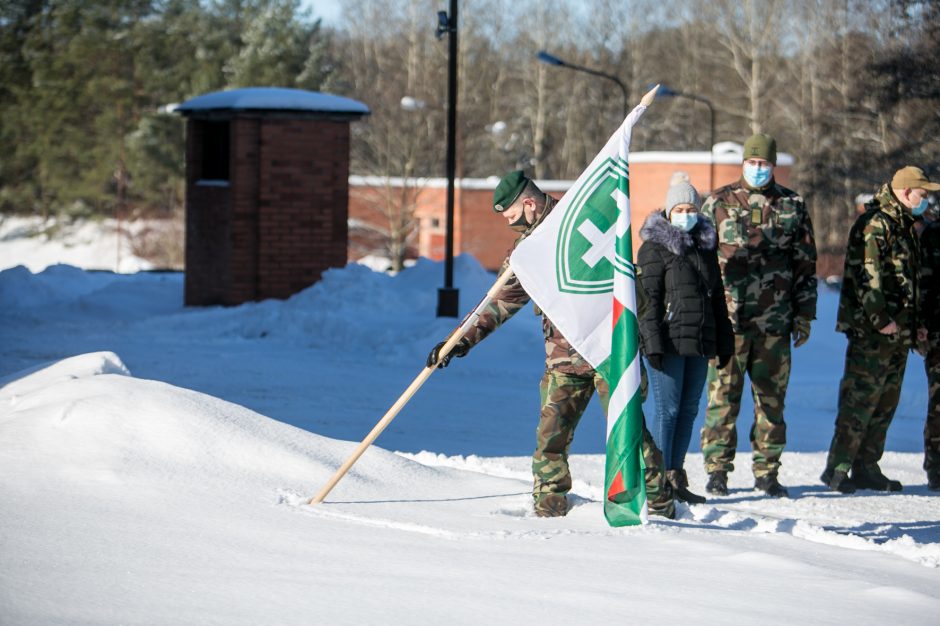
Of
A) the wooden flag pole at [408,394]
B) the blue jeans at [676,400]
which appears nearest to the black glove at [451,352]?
the wooden flag pole at [408,394]

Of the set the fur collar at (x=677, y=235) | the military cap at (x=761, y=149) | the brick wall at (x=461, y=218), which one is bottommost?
the brick wall at (x=461, y=218)

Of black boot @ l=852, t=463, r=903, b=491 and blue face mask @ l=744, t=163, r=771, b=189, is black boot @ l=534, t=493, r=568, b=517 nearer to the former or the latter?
→ blue face mask @ l=744, t=163, r=771, b=189

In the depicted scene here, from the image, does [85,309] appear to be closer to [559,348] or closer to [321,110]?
[321,110]

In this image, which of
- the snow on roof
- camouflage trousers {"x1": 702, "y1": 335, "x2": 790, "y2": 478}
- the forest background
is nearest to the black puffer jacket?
camouflage trousers {"x1": 702, "y1": 335, "x2": 790, "y2": 478}

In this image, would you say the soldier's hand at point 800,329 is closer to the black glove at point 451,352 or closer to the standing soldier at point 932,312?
the standing soldier at point 932,312

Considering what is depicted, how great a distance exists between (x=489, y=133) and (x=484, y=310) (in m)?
54.7

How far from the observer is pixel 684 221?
7.13 metres

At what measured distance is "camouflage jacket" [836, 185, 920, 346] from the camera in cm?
781

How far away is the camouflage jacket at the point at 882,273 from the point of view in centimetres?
781

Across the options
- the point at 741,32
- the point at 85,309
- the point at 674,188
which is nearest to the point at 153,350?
the point at 85,309

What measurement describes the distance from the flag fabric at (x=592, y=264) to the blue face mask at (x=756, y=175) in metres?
1.77

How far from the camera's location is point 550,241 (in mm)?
6008

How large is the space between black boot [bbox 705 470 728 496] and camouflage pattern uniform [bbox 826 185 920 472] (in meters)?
0.79

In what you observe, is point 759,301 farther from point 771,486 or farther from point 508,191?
point 508,191
